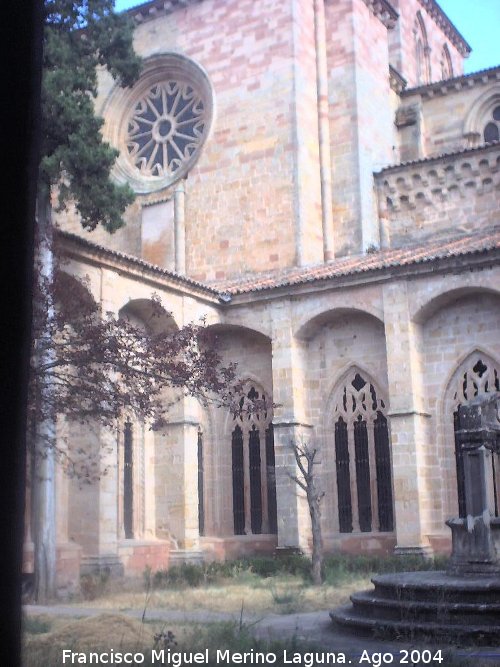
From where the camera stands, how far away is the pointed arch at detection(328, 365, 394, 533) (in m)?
18.0

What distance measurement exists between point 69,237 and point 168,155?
912cm

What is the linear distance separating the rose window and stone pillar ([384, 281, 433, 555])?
322 inches

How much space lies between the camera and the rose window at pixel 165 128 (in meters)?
23.4

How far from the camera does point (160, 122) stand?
24.1m

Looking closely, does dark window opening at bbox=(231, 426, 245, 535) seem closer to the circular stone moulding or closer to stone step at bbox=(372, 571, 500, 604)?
the circular stone moulding

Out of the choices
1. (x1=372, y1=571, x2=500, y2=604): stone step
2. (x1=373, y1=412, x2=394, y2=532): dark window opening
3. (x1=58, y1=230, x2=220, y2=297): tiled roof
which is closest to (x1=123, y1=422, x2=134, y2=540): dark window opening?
(x1=58, y1=230, x2=220, y2=297): tiled roof

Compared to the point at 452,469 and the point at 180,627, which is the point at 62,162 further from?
the point at 452,469

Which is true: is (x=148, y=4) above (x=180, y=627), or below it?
above

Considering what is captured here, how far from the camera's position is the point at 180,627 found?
9531 millimetres

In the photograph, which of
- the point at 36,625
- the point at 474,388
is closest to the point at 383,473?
the point at 474,388

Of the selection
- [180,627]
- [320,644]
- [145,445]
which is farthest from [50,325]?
[145,445]

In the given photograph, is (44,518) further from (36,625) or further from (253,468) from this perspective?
(253,468)

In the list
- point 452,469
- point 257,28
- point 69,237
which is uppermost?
point 257,28

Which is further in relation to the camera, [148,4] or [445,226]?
[148,4]
